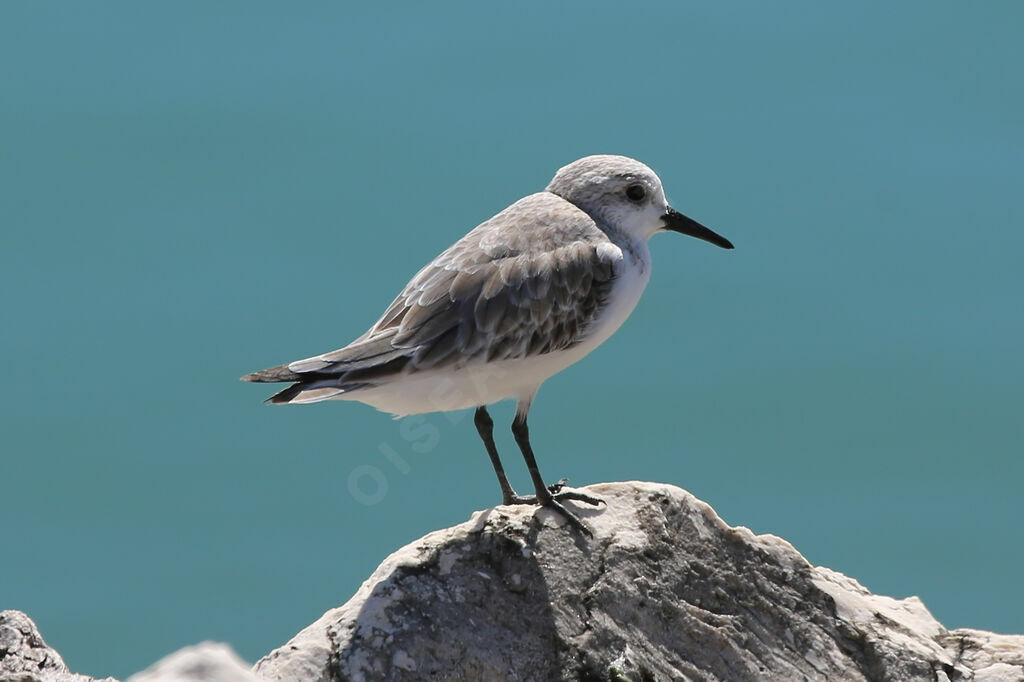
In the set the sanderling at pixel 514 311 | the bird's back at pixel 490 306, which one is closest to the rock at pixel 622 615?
the sanderling at pixel 514 311

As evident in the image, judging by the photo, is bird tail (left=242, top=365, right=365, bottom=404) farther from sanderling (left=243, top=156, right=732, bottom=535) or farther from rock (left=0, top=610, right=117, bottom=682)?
rock (left=0, top=610, right=117, bottom=682)

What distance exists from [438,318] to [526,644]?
167 centimetres

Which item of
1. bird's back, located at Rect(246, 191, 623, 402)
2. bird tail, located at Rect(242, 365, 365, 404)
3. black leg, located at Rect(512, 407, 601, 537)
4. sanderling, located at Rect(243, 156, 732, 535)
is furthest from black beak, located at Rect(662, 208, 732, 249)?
bird tail, located at Rect(242, 365, 365, 404)

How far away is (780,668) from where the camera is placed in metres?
6.55

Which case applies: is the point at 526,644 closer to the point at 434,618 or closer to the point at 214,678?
the point at 434,618

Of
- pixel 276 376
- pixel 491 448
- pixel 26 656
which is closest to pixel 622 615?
pixel 491 448

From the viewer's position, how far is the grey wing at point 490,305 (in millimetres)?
6742

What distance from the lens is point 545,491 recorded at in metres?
7.02

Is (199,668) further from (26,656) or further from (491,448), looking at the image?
(491,448)

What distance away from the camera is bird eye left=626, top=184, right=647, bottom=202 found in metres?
7.71

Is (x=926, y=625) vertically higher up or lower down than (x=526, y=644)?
higher up

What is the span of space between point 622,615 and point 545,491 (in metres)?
0.83

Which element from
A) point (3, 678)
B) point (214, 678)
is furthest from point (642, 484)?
point (3, 678)

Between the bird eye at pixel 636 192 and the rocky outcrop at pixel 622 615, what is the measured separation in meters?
1.65
